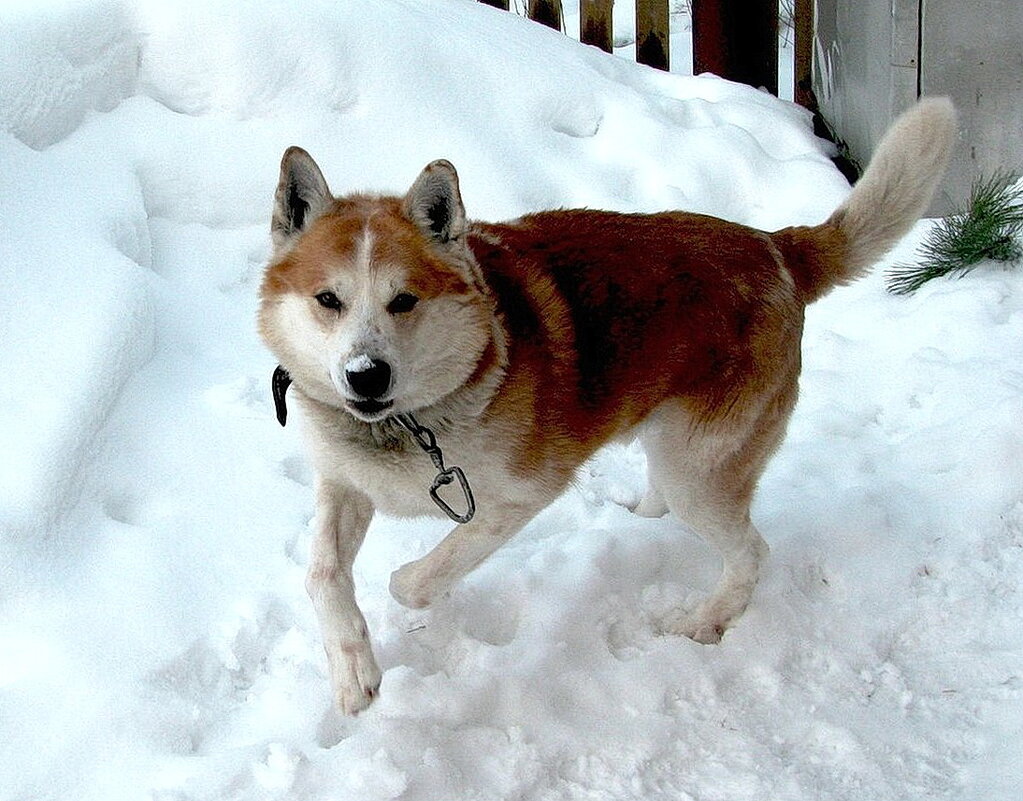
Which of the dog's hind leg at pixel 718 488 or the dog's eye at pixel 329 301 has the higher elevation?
the dog's eye at pixel 329 301

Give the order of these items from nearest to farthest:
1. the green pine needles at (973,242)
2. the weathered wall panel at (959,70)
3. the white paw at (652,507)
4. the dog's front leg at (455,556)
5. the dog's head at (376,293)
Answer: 1. the dog's head at (376,293)
2. the dog's front leg at (455,556)
3. the white paw at (652,507)
4. the green pine needles at (973,242)
5. the weathered wall panel at (959,70)

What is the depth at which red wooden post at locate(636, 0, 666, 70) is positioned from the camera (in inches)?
243

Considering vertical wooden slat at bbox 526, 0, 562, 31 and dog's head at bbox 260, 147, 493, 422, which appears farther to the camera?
vertical wooden slat at bbox 526, 0, 562, 31

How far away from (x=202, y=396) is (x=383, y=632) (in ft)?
4.07

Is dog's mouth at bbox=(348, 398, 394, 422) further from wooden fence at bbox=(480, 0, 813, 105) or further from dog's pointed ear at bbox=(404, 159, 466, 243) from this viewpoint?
wooden fence at bbox=(480, 0, 813, 105)

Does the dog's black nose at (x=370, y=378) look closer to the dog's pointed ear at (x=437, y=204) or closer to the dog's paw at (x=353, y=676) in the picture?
the dog's pointed ear at (x=437, y=204)

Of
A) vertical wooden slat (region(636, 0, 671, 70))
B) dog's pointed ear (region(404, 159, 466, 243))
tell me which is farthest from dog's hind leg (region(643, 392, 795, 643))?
vertical wooden slat (region(636, 0, 671, 70))

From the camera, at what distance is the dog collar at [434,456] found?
2.57 m

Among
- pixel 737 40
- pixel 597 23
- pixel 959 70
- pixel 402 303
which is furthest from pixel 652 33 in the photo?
pixel 402 303

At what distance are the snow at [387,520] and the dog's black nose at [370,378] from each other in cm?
82

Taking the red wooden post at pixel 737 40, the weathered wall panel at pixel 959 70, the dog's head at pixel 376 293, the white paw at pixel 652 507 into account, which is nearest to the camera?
the dog's head at pixel 376 293

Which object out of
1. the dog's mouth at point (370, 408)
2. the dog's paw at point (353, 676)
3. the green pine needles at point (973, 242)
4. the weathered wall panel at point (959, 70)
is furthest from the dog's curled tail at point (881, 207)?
the weathered wall panel at point (959, 70)

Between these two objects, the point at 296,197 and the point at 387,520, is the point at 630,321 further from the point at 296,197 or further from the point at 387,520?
the point at 387,520

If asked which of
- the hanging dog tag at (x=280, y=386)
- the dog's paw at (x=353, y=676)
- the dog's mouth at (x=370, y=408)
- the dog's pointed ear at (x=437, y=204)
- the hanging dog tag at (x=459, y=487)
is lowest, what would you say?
the dog's paw at (x=353, y=676)
